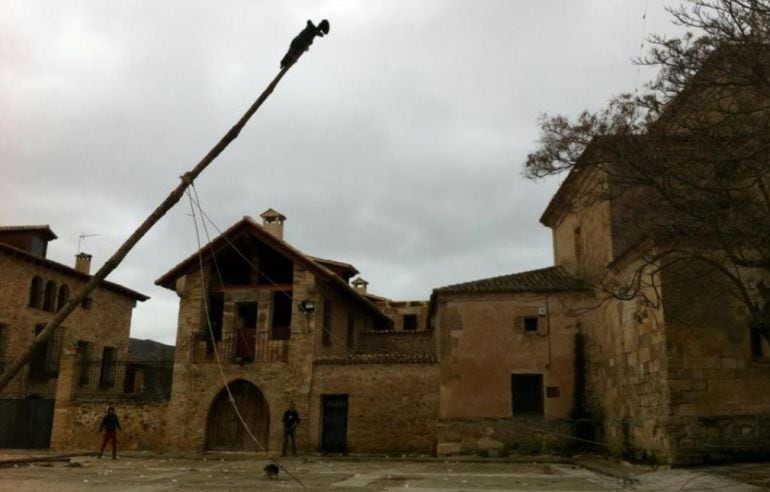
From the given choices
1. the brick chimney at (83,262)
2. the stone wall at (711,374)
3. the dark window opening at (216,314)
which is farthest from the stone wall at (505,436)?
the brick chimney at (83,262)

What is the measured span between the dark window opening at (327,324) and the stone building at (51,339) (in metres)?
7.82

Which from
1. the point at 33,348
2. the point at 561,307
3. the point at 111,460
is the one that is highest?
the point at 561,307

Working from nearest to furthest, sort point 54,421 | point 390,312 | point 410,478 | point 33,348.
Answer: point 33,348 → point 410,478 → point 54,421 → point 390,312

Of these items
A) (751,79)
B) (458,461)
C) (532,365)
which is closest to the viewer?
(751,79)

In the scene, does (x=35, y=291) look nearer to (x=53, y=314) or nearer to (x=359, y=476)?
(x=53, y=314)

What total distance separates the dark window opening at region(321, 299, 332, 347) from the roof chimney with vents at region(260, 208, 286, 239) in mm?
5221

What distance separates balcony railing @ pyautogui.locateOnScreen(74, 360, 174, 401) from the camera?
24109 mm

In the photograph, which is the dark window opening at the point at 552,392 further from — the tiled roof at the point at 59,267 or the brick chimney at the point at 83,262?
the brick chimney at the point at 83,262

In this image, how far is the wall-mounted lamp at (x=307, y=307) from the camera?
22.6m

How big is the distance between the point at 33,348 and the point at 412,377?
1686 cm

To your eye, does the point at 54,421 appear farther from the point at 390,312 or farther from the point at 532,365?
the point at 390,312

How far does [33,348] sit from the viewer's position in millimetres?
4875

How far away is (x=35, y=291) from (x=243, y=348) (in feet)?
41.7

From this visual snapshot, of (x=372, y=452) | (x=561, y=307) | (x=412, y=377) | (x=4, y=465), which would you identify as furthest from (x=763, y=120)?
(x=4, y=465)
